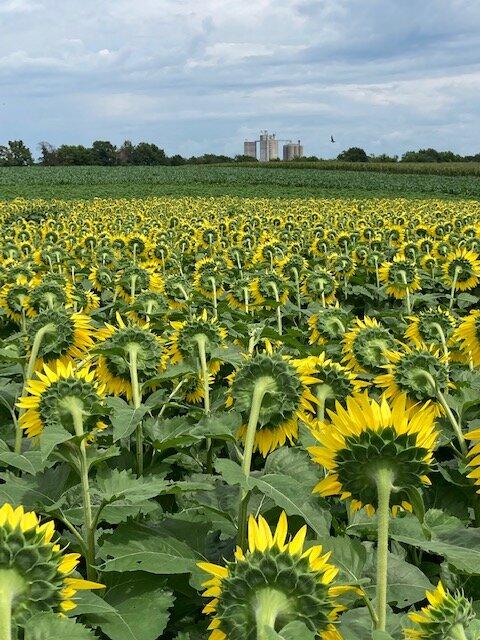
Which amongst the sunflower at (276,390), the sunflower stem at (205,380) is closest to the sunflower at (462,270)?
the sunflower stem at (205,380)

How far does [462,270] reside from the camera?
6.10 m

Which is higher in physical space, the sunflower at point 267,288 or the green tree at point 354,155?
the green tree at point 354,155

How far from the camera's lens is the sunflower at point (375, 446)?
138 cm

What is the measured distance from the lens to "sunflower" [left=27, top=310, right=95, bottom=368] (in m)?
2.80

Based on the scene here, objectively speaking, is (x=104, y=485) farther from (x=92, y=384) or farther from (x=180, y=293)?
(x=180, y=293)

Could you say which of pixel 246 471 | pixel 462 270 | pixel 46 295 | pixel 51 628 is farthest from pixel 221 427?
pixel 462 270

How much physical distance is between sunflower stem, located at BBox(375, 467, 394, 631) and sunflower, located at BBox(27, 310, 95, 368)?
1633mm

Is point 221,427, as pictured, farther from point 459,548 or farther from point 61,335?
point 61,335

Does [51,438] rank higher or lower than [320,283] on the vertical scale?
higher

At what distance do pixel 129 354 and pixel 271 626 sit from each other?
162 centimetres

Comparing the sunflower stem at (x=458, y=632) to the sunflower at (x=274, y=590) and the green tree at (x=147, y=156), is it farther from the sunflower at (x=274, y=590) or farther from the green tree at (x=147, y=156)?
the green tree at (x=147, y=156)

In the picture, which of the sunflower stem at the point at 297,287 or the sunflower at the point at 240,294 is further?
the sunflower stem at the point at 297,287

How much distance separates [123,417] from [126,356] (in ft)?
1.66

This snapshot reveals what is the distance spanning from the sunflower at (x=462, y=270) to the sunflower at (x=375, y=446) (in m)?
4.88
